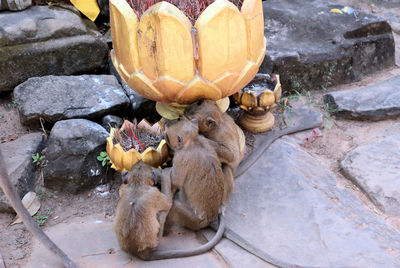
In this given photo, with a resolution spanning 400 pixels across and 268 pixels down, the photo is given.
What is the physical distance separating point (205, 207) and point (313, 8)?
3050mm

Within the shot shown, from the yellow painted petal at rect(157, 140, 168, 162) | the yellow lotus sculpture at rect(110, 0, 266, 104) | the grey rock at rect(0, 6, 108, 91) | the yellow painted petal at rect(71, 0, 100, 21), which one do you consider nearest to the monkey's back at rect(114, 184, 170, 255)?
the yellow painted petal at rect(157, 140, 168, 162)

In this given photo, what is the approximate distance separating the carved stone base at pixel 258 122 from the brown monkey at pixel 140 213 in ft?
4.01

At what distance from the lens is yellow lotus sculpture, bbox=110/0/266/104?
233 centimetres

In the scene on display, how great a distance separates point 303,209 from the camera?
2668mm

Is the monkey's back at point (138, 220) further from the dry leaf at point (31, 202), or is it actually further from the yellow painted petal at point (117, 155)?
the dry leaf at point (31, 202)

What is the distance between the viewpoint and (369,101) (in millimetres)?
3662

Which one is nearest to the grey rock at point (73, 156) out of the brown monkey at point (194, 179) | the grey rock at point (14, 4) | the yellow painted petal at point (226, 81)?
the brown monkey at point (194, 179)

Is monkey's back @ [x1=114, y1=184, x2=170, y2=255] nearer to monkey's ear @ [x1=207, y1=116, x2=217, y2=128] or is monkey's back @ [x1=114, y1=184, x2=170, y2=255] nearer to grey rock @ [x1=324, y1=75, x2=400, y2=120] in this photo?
monkey's ear @ [x1=207, y1=116, x2=217, y2=128]

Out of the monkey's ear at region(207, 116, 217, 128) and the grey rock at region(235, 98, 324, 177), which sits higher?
the monkey's ear at region(207, 116, 217, 128)

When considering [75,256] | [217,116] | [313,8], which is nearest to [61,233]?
[75,256]

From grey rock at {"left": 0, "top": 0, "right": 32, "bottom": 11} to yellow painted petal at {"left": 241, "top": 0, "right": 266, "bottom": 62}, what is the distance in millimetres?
2304

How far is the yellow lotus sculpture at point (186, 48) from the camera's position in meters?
2.33

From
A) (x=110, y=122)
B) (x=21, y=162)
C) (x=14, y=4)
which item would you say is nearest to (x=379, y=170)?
(x=110, y=122)

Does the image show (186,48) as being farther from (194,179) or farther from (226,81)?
(194,179)
